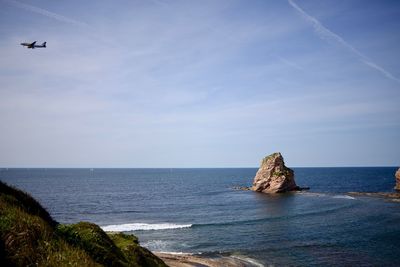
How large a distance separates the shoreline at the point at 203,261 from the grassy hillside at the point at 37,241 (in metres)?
20.4

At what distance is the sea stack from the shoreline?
77173mm

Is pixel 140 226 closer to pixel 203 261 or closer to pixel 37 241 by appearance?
pixel 203 261

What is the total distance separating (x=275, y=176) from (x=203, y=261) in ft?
272

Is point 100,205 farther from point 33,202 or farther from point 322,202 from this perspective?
point 33,202

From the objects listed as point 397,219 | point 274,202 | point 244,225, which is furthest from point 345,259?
point 274,202

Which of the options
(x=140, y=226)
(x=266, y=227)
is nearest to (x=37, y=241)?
(x=140, y=226)

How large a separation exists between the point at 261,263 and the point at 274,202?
53751 millimetres

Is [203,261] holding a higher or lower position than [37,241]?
lower

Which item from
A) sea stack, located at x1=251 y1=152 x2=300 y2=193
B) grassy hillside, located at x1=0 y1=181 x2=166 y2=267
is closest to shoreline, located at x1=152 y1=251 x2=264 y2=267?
grassy hillside, located at x1=0 y1=181 x2=166 y2=267

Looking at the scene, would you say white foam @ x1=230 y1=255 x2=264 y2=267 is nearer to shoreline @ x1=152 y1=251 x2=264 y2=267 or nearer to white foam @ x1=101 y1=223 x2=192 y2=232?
shoreline @ x1=152 y1=251 x2=264 y2=267

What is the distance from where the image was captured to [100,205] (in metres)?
87.1

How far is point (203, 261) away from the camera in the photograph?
37.2 metres

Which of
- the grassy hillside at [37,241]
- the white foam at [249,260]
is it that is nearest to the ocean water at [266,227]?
the white foam at [249,260]

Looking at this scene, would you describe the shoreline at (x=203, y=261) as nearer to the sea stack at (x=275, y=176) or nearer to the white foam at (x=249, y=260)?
the white foam at (x=249, y=260)
